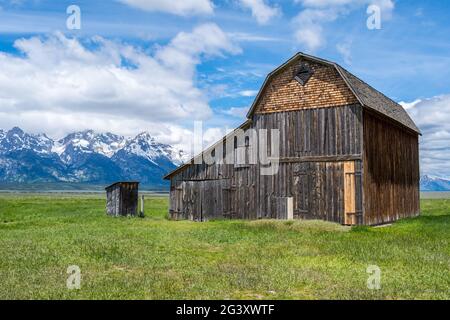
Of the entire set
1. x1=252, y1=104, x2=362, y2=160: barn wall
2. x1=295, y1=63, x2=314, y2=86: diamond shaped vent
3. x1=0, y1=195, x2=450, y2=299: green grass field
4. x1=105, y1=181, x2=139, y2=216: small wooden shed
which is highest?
x1=295, y1=63, x2=314, y2=86: diamond shaped vent

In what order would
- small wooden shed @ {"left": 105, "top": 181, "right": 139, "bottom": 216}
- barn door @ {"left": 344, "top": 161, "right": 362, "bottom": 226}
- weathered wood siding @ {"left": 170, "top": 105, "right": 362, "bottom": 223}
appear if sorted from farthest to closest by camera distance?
small wooden shed @ {"left": 105, "top": 181, "right": 139, "bottom": 216}, weathered wood siding @ {"left": 170, "top": 105, "right": 362, "bottom": 223}, barn door @ {"left": 344, "top": 161, "right": 362, "bottom": 226}

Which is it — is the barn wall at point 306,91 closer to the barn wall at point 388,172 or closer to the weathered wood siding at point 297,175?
the weathered wood siding at point 297,175

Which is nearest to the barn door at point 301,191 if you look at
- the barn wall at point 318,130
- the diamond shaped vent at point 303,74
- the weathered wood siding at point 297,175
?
the weathered wood siding at point 297,175

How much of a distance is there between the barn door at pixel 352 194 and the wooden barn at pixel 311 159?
55 mm

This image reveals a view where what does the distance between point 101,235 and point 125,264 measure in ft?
27.1

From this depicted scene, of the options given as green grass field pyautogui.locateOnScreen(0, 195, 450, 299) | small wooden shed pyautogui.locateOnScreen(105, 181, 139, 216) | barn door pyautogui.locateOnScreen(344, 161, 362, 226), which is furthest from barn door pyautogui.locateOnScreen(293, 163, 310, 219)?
small wooden shed pyautogui.locateOnScreen(105, 181, 139, 216)

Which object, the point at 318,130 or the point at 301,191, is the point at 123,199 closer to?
the point at 301,191

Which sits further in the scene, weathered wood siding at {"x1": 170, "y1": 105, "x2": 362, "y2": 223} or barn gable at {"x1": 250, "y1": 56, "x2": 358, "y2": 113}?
barn gable at {"x1": 250, "y1": 56, "x2": 358, "y2": 113}

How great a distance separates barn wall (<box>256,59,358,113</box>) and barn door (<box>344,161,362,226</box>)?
4.00 meters

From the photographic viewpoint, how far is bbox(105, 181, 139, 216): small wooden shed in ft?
122

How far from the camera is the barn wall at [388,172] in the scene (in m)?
27.4

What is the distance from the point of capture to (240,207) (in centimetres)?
3134

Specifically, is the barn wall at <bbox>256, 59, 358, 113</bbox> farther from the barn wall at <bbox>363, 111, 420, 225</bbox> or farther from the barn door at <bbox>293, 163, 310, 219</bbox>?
the barn door at <bbox>293, 163, 310, 219</bbox>

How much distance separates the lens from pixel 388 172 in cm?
3080
